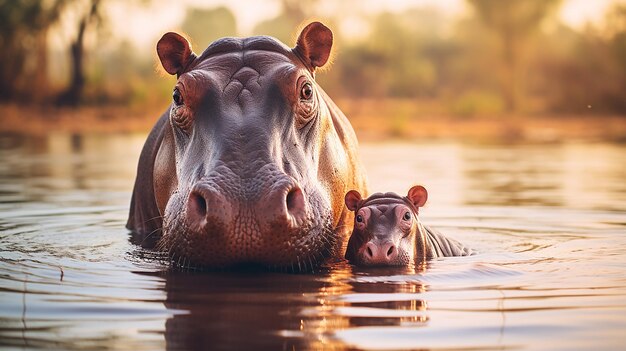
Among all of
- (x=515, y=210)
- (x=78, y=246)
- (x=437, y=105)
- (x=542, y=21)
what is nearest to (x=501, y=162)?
(x=515, y=210)

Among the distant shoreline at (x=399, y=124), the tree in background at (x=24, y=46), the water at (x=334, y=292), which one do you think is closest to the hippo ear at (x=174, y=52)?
the water at (x=334, y=292)


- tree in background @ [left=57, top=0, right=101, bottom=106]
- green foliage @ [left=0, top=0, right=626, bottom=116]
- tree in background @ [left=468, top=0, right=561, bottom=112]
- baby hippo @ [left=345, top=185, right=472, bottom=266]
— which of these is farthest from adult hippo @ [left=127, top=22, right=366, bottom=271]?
tree in background @ [left=468, top=0, right=561, bottom=112]

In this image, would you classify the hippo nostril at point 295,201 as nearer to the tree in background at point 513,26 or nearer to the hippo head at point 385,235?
the hippo head at point 385,235

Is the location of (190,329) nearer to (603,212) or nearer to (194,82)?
(194,82)

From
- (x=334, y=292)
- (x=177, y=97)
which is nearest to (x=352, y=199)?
(x=177, y=97)

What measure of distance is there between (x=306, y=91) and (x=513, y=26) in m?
31.2

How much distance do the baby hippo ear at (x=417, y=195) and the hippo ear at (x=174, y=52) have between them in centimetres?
150

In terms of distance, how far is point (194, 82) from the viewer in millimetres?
5402

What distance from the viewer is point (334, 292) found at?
186 inches

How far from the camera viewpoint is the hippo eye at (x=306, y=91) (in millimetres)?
5559

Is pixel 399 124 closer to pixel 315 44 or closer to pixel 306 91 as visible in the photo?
pixel 315 44

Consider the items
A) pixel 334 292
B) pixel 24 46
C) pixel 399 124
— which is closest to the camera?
pixel 334 292

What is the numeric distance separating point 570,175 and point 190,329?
1070cm

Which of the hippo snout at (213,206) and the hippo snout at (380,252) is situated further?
the hippo snout at (380,252)
